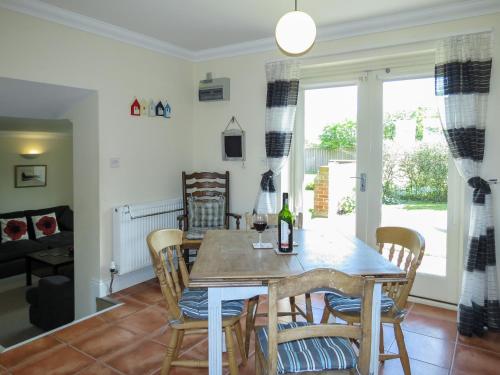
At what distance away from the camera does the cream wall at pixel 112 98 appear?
9.59 feet

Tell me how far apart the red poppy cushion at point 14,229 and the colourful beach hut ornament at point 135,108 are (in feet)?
13.6

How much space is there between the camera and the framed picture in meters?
6.90

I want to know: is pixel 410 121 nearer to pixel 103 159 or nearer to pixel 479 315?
pixel 479 315

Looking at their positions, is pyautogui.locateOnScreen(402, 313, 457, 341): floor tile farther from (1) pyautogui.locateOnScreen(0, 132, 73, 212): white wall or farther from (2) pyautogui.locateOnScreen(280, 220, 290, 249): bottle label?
(1) pyautogui.locateOnScreen(0, 132, 73, 212): white wall

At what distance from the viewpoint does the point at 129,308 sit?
323cm

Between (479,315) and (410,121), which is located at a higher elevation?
(410,121)

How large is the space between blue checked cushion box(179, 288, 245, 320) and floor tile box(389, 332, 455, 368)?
3.97ft

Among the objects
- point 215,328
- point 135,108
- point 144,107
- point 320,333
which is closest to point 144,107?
point 144,107

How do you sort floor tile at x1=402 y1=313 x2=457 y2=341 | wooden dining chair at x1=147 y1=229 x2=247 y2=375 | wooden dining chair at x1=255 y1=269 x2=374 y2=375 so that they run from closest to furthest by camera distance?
wooden dining chair at x1=255 y1=269 x2=374 y2=375 → wooden dining chair at x1=147 y1=229 x2=247 y2=375 → floor tile at x1=402 y1=313 x2=457 y2=341

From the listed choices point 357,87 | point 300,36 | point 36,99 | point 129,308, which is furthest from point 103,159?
point 357,87

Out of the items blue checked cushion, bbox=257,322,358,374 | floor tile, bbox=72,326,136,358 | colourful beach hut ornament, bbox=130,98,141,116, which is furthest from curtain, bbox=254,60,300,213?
blue checked cushion, bbox=257,322,358,374

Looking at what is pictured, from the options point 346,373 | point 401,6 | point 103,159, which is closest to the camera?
point 346,373

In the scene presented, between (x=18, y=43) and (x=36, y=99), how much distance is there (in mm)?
592

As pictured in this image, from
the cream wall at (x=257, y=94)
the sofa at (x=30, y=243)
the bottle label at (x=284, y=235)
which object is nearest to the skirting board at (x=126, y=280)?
the cream wall at (x=257, y=94)
